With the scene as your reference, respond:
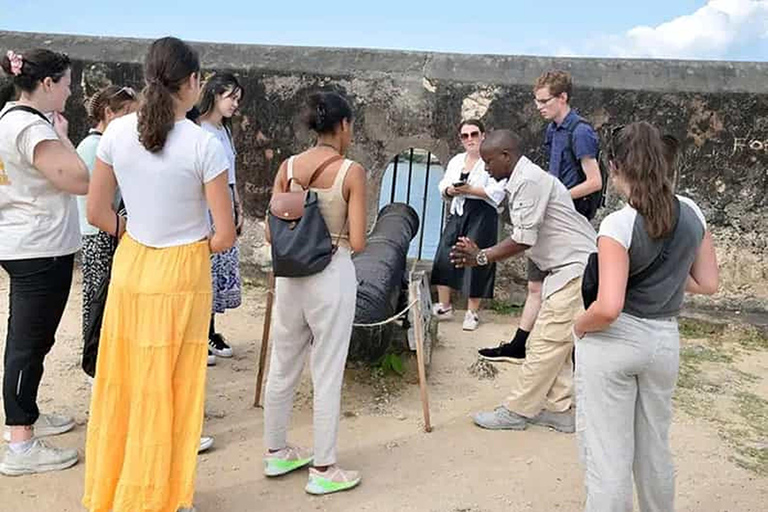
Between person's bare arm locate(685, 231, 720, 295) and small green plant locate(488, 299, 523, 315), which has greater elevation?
person's bare arm locate(685, 231, 720, 295)

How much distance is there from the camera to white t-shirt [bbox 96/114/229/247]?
2934mm

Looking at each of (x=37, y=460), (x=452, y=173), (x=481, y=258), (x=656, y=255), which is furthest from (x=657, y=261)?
(x=452, y=173)

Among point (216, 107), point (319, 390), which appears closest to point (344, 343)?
point (319, 390)

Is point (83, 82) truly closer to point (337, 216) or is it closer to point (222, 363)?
point (222, 363)

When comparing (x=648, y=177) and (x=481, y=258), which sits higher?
(x=648, y=177)

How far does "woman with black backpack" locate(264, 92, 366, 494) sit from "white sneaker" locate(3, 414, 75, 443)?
1.17 meters

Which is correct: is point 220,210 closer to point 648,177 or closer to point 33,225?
point 33,225

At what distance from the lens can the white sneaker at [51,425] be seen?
4.18 m

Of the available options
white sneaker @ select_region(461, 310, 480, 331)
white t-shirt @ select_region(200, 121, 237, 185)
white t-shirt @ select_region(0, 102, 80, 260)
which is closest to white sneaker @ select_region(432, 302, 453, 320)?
white sneaker @ select_region(461, 310, 480, 331)

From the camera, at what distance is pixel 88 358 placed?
4031 millimetres

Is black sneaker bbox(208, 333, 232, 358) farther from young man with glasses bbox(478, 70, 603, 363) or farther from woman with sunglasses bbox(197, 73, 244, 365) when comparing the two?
young man with glasses bbox(478, 70, 603, 363)

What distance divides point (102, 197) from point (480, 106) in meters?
4.19

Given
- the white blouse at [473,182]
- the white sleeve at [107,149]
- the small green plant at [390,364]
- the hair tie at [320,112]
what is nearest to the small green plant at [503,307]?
the white blouse at [473,182]

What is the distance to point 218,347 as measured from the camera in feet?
18.1
